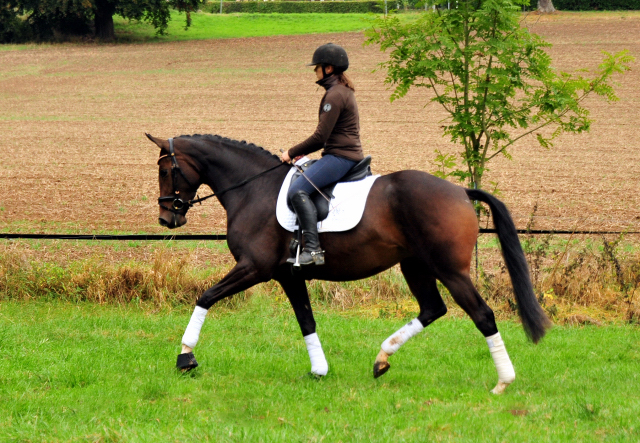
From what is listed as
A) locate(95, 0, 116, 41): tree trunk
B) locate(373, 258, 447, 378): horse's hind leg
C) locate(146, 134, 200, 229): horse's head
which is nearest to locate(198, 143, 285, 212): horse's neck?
locate(146, 134, 200, 229): horse's head

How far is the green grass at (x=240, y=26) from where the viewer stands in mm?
63312

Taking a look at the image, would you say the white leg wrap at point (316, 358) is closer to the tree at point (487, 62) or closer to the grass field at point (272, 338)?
the grass field at point (272, 338)

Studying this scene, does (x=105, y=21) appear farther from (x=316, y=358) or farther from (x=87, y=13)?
(x=316, y=358)

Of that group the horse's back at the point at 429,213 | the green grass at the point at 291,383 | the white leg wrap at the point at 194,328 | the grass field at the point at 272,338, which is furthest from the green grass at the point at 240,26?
the white leg wrap at the point at 194,328

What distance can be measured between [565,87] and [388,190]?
4651mm

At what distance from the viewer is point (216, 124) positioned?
31.3 meters

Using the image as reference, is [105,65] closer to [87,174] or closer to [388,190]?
[87,174]

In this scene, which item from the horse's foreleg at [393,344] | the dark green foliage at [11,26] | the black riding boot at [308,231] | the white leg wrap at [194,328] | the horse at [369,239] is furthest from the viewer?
the dark green foliage at [11,26]

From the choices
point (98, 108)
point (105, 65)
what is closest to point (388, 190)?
point (98, 108)

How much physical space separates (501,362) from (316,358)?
1.76 meters

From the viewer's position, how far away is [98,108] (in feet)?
121

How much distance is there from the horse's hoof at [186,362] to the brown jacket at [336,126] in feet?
7.16

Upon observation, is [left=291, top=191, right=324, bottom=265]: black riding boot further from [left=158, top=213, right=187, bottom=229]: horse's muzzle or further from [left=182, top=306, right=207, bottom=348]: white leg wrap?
[left=158, top=213, right=187, bottom=229]: horse's muzzle

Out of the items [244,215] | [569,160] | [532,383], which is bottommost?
[569,160]
